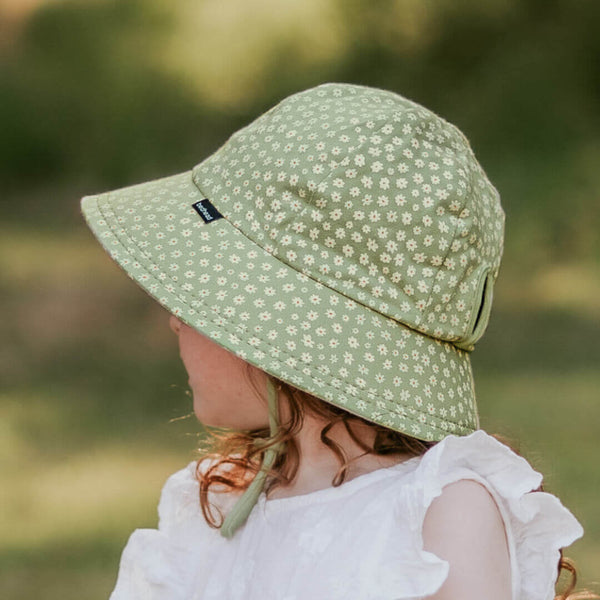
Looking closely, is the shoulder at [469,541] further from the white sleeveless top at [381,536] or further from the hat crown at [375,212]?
the hat crown at [375,212]

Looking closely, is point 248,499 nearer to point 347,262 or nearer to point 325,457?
point 325,457

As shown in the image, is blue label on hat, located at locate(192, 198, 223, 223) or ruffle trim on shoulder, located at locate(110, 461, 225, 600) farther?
ruffle trim on shoulder, located at locate(110, 461, 225, 600)

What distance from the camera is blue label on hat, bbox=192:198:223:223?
35.2 inches

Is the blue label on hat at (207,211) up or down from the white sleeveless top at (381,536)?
up

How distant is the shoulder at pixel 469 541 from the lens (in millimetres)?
763

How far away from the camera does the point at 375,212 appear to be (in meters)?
0.84

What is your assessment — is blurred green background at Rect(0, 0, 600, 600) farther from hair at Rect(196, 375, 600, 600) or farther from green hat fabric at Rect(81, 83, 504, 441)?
green hat fabric at Rect(81, 83, 504, 441)

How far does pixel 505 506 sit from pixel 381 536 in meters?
0.11

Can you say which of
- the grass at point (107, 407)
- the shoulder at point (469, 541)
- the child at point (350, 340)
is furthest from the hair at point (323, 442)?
the grass at point (107, 407)

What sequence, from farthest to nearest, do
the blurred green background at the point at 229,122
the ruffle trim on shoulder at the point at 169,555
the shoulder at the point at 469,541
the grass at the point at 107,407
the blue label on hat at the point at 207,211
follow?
the blurred green background at the point at 229,122
the grass at the point at 107,407
the ruffle trim on shoulder at the point at 169,555
the blue label on hat at the point at 207,211
the shoulder at the point at 469,541

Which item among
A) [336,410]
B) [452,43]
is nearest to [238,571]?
[336,410]

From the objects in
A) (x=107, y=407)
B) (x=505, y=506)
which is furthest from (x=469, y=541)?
(x=107, y=407)

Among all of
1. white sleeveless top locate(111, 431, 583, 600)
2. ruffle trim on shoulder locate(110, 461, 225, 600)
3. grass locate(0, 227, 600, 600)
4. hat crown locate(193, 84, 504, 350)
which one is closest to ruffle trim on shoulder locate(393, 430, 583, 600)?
white sleeveless top locate(111, 431, 583, 600)

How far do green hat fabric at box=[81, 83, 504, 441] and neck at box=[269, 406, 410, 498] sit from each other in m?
0.09
